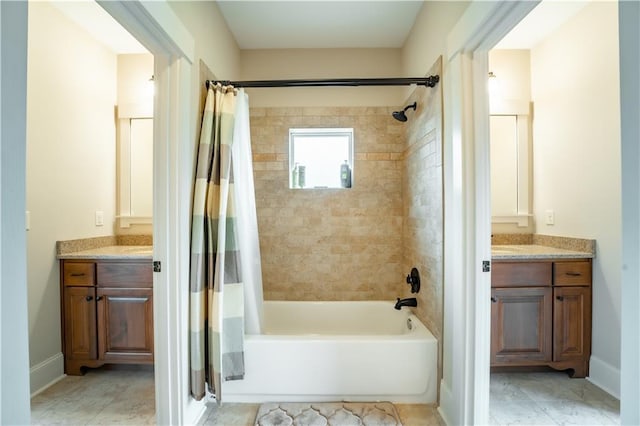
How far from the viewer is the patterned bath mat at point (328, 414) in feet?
5.88

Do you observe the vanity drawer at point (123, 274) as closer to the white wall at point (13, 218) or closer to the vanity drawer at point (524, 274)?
the white wall at point (13, 218)

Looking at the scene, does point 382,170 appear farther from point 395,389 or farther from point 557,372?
point 557,372

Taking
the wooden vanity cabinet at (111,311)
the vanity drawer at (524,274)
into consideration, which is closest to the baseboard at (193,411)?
the wooden vanity cabinet at (111,311)

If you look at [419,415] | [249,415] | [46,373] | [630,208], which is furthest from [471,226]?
[46,373]

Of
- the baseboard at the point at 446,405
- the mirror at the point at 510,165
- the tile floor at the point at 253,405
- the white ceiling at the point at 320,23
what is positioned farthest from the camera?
the mirror at the point at 510,165

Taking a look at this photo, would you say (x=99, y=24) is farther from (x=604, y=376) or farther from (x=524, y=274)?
(x=604, y=376)

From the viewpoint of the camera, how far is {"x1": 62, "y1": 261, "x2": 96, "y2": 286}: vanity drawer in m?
2.34

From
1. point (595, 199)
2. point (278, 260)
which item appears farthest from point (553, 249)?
point (278, 260)

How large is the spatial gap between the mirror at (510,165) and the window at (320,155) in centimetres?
125

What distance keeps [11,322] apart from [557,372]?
3084mm

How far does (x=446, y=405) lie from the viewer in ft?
5.99

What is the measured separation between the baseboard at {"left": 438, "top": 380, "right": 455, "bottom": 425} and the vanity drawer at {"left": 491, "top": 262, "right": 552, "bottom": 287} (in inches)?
31.8

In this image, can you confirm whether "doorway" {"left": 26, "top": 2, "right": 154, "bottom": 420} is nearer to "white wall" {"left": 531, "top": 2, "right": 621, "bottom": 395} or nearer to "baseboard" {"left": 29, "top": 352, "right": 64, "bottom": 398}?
"baseboard" {"left": 29, "top": 352, "right": 64, "bottom": 398}

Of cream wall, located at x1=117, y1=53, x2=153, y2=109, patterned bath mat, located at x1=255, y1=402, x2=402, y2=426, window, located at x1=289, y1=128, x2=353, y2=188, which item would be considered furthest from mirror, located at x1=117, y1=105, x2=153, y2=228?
patterned bath mat, located at x1=255, y1=402, x2=402, y2=426
